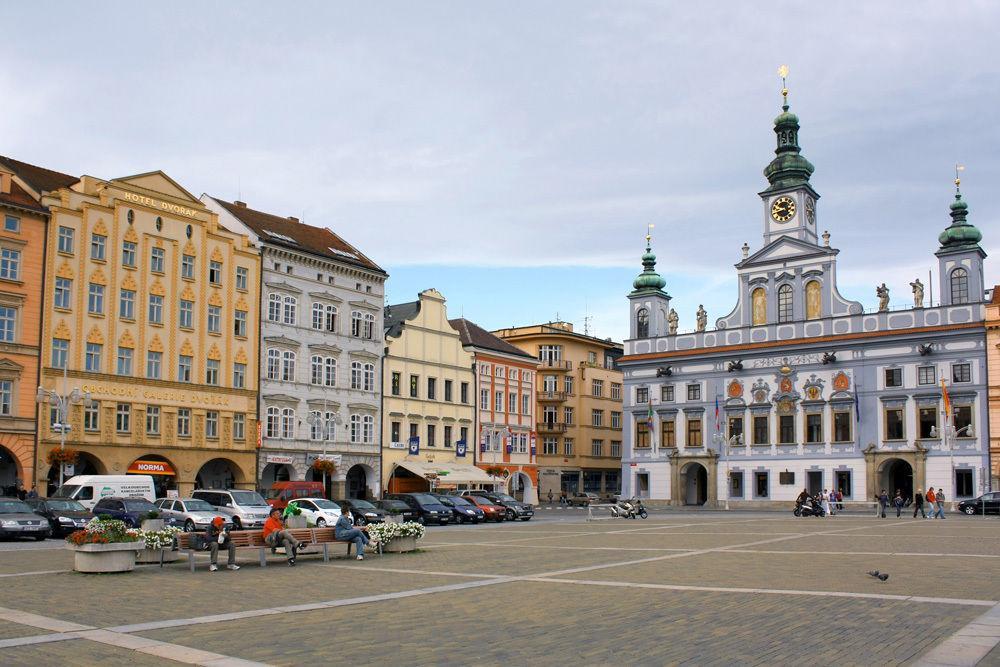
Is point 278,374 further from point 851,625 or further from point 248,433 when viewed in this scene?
point 851,625

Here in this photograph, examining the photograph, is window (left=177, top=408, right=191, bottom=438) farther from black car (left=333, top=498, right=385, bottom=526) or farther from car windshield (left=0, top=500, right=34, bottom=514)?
car windshield (left=0, top=500, right=34, bottom=514)

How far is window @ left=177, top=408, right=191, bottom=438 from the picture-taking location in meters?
53.0

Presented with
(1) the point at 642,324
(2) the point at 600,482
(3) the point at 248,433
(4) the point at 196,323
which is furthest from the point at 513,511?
(2) the point at 600,482

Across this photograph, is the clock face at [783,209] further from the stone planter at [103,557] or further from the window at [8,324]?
the stone planter at [103,557]

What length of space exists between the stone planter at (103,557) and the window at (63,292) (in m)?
31.7

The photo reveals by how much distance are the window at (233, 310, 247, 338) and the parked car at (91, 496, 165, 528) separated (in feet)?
70.1

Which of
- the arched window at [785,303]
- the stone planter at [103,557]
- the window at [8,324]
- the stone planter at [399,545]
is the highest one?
the arched window at [785,303]

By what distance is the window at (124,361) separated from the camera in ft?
166

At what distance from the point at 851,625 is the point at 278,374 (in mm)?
49362

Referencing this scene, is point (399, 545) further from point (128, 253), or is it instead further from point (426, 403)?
point (426, 403)

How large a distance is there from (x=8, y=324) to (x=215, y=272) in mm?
12223

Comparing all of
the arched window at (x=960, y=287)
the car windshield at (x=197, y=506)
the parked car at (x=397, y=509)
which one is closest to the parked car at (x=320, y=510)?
the car windshield at (x=197, y=506)

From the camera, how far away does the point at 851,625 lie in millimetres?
12297

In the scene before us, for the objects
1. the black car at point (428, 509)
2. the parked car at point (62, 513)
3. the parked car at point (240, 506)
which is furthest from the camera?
the black car at point (428, 509)
